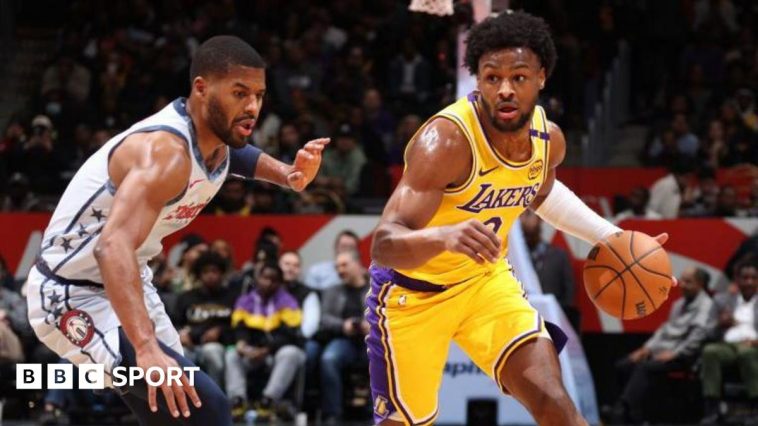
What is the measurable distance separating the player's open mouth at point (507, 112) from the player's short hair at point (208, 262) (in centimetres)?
578

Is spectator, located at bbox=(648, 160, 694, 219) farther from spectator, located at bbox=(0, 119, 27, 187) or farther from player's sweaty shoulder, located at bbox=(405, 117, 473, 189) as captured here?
player's sweaty shoulder, located at bbox=(405, 117, 473, 189)

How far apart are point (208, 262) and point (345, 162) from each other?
288 cm

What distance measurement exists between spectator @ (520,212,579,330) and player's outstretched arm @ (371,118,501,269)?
18.8ft

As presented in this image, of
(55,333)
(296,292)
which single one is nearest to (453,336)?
(55,333)

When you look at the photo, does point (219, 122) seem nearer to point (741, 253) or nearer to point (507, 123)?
point (507, 123)

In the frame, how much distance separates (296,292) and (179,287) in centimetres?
105

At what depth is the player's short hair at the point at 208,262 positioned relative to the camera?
36.3 ft

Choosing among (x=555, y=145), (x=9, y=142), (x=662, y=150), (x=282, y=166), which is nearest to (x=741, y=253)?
(x=662, y=150)

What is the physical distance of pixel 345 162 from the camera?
13.6 metres

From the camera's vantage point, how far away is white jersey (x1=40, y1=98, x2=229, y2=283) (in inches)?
203

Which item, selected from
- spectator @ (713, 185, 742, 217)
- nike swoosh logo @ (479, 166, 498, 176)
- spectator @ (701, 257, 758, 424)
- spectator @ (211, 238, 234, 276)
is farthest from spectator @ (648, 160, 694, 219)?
nike swoosh logo @ (479, 166, 498, 176)

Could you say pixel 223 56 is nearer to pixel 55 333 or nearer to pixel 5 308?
pixel 55 333

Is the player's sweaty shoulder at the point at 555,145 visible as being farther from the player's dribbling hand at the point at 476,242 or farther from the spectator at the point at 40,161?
the spectator at the point at 40,161

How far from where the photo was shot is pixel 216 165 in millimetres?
5406
